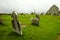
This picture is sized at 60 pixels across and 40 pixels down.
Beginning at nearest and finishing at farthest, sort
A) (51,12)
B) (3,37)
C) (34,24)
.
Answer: (3,37) → (34,24) → (51,12)

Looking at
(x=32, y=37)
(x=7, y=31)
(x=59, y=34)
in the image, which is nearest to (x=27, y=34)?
(x=32, y=37)

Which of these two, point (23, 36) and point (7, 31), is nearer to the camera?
point (23, 36)

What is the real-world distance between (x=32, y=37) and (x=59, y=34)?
5062mm

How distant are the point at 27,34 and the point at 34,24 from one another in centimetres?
765

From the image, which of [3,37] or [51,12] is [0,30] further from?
[51,12]

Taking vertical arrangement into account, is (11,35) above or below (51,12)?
above

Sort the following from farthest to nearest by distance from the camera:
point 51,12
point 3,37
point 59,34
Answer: point 51,12 < point 59,34 < point 3,37

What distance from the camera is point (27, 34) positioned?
922 inches

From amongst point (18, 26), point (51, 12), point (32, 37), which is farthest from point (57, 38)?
point (51, 12)

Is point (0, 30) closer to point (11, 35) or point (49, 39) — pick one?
point (11, 35)

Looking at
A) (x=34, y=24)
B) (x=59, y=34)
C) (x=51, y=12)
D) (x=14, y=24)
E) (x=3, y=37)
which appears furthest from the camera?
(x=51, y=12)

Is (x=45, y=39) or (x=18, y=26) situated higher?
(x=18, y=26)

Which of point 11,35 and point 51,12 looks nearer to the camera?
point 11,35

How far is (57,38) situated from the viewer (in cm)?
2364
